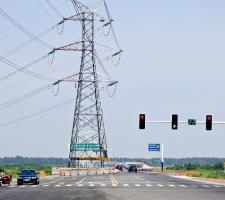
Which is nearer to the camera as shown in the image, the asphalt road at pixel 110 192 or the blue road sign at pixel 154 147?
the asphalt road at pixel 110 192

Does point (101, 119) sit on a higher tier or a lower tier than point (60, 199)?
higher

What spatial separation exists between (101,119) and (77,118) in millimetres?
3308

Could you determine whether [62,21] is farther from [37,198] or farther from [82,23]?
[37,198]

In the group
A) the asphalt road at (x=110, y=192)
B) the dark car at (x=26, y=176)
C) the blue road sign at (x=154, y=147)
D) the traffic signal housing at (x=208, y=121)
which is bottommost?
the asphalt road at (x=110, y=192)

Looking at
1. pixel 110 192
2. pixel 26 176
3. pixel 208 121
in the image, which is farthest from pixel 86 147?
pixel 110 192

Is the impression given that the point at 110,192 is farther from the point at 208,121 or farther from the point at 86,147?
the point at 86,147

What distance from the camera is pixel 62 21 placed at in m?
85.5

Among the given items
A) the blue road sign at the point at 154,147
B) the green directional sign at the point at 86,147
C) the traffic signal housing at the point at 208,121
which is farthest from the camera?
the blue road sign at the point at 154,147

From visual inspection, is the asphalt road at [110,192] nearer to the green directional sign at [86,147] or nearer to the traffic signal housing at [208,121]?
the traffic signal housing at [208,121]

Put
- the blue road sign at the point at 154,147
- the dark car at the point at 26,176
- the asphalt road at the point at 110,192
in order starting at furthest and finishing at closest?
the blue road sign at the point at 154,147, the dark car at the point at 26,176, the asphalt road at the point at 110,192

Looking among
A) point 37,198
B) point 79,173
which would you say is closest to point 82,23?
point 79,173

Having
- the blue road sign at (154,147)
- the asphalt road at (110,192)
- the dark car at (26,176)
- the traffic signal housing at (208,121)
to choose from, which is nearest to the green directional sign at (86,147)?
the dark car at (26,176)

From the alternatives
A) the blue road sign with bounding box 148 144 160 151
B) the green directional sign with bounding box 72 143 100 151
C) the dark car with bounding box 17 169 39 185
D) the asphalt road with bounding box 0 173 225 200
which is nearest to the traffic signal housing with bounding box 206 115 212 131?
the asphalt road with bounding box 0 173 225 200

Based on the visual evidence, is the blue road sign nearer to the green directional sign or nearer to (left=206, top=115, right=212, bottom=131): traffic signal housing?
the green directional sign
